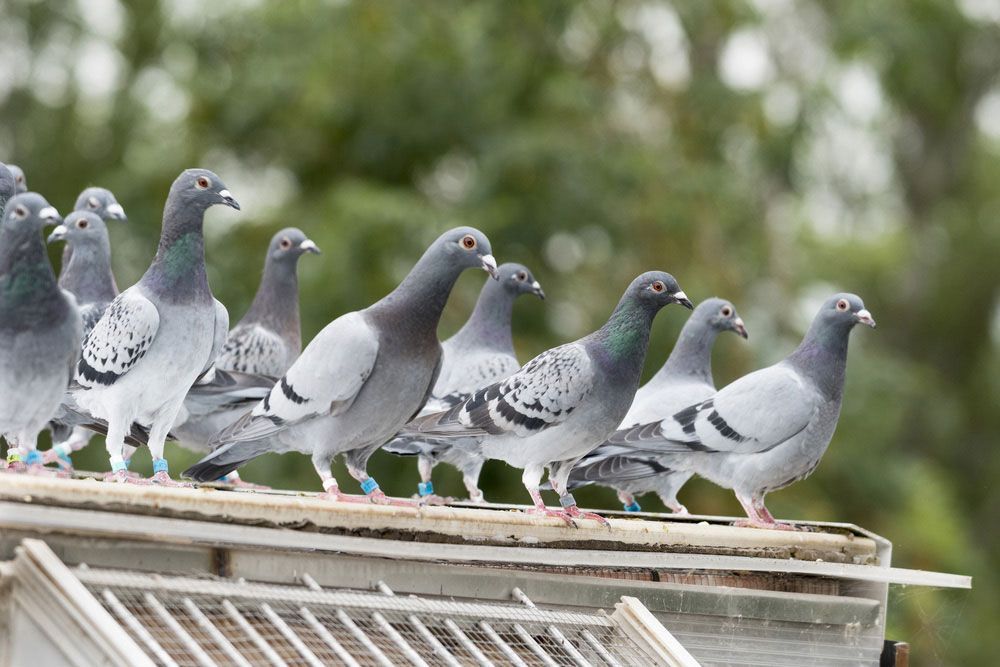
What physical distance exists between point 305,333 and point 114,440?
9.07m

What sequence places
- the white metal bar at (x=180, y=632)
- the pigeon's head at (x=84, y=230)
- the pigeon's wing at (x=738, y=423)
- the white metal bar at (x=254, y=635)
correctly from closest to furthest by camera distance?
1. the white metal bar at (x=180, y=632)
2. the white metal bar at (x=254, y=635)
3. the pigeon's head at (x=84, y=230)
4. the pigeon's wing at (x=738, y=423)

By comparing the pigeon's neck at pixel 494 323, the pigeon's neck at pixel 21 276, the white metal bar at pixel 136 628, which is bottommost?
the white metal bar at pixel 136 628

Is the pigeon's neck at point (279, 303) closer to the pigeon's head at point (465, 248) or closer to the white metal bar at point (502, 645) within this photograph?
the pigeon's head at point (465, 248)

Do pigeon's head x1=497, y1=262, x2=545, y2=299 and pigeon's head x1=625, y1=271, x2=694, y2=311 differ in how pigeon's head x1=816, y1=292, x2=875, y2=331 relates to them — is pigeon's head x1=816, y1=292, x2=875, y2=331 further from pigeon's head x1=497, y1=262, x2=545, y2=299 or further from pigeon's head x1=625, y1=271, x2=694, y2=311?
pigeon's head x1=497, y1=262, x2=545, y2=299

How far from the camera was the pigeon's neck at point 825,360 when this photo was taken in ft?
26.9

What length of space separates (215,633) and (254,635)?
13 centimetres

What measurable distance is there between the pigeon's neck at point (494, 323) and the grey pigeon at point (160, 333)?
Answer: 2.45 metres

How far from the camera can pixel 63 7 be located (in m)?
20.5

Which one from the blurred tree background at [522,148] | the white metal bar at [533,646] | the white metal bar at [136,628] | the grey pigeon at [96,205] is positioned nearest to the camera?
the white metal bar at [136,628]

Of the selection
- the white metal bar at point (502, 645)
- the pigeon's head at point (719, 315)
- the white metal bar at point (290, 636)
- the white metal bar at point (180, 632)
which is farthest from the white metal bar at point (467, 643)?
the pigeon's head at point (719, 315)

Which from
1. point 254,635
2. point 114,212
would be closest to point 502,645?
point 254,635

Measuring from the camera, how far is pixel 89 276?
24.0 ft

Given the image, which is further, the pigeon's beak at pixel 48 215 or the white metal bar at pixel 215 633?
the pigeon's beak at pixel 48 215

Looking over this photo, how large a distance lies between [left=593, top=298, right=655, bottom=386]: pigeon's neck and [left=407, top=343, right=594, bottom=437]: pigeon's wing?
0.11 meters
